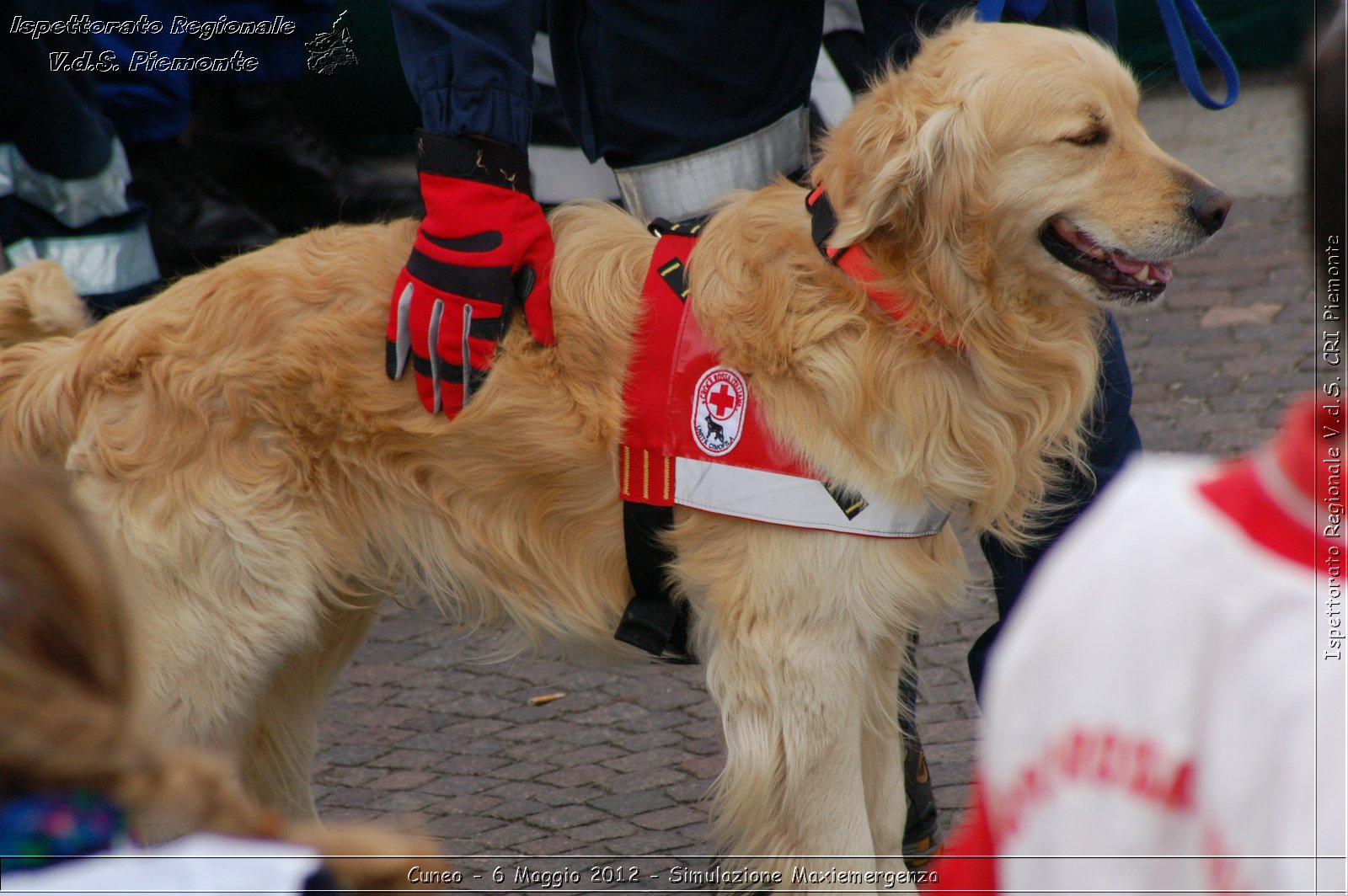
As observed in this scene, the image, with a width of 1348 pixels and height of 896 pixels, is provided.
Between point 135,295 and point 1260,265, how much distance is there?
5.63 m

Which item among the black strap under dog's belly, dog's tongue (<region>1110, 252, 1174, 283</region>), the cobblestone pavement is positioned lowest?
the cobblestone pavement

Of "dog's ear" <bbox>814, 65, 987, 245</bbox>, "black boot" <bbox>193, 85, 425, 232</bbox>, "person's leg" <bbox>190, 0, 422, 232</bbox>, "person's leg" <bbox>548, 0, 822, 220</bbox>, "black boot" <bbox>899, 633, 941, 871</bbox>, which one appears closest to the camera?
"dog's ear" <bbox>814, 65, 987, 245</bbox>

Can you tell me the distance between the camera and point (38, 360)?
3057mm

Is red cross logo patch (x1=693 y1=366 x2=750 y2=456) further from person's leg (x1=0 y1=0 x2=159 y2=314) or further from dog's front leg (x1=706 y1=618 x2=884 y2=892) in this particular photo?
person's leg (x1=0 y1=0 x2=159 y2=314)

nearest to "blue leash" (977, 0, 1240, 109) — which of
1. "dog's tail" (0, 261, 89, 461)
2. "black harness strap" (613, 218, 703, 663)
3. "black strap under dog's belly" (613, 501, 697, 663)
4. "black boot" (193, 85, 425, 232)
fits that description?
"black harness strap" (613, 218, 703, 663)

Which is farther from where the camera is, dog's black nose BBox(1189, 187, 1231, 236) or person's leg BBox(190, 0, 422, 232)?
person's leg BBox(190, 0, 422, 232)

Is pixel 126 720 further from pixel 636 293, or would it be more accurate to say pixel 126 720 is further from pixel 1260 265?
pixel 1260 265

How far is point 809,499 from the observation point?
266cm

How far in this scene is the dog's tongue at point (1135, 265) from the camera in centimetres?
265

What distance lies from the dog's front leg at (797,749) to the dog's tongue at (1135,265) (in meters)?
0.94

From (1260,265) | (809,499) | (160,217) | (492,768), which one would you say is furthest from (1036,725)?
(1260,265)

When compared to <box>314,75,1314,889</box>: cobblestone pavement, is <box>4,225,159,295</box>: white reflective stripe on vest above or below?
above

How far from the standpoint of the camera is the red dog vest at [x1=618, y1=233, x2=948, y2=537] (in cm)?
266

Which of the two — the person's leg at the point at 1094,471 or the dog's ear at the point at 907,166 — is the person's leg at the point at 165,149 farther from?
the person's leg at the point at 1094,471
